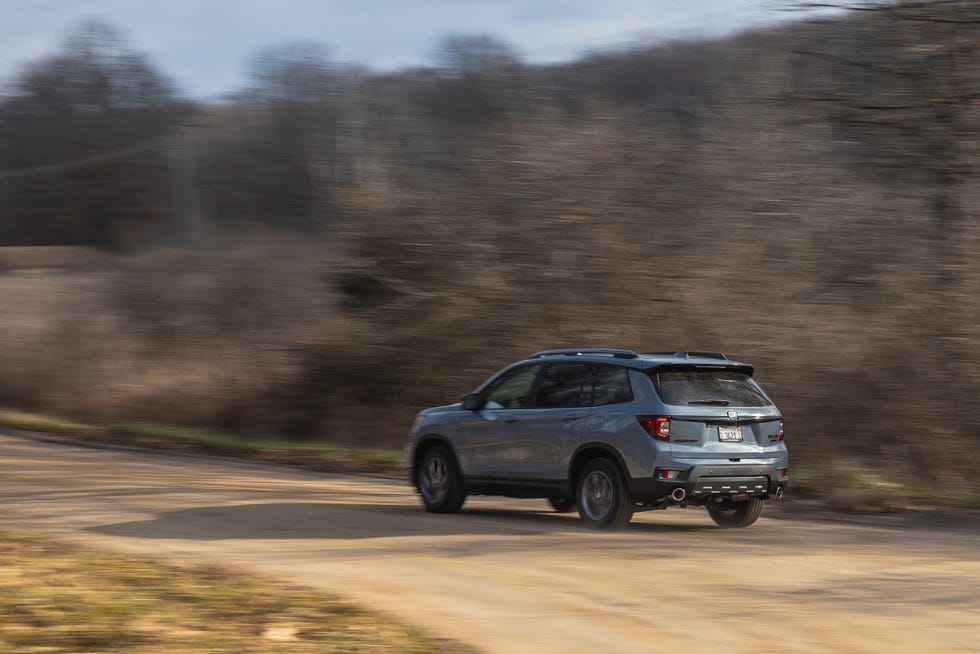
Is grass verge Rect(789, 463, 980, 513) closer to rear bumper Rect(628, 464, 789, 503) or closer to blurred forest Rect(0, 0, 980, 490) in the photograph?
blurred forest Rect(0, 0, 980, 490)

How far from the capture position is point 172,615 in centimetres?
780

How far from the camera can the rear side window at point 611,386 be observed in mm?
12273

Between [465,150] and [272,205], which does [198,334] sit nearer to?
[465,150]

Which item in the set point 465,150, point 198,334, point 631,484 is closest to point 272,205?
point 198,334

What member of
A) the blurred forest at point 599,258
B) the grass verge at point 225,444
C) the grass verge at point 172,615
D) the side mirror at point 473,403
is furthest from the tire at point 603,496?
the grass verge at point 225,444

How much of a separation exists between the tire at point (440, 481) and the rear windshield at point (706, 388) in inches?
115

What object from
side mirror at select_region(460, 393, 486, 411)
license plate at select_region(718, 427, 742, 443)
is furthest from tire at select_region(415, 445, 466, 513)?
license plate at select_region(718, 427, 742, 443)

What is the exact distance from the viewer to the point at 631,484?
39.0 ft

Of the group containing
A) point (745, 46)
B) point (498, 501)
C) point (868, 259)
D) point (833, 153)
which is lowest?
point (498, 501)

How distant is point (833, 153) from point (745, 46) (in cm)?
300

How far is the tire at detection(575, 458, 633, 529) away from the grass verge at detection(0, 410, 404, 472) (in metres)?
8.11

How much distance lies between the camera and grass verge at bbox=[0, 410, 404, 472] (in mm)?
21191

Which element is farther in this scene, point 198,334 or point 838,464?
point 198,334

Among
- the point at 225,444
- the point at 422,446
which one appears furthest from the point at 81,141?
the point at 422,446
